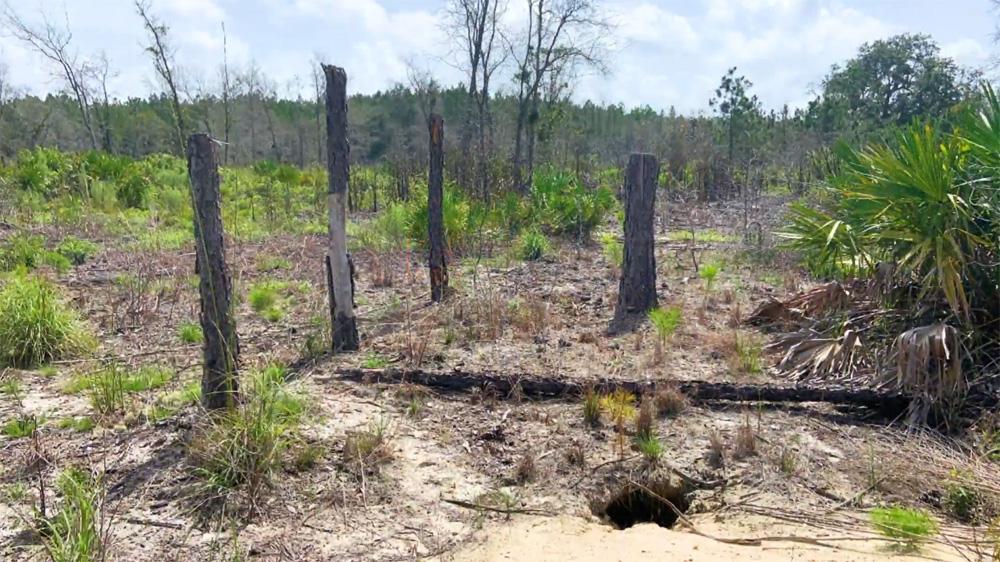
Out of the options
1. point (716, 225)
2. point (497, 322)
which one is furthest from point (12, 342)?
point (716, 225)

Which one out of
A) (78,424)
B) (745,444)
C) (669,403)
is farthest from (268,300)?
(745,444)

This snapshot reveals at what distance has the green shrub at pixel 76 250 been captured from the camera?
33.0ft

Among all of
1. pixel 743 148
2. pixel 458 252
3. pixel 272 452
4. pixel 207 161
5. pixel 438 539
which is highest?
pixel 743 148

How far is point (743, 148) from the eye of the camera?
22.3 metres

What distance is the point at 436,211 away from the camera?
25.8ft

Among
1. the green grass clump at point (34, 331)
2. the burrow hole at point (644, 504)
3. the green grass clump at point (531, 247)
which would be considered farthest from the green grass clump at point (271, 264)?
the burrow hole at point (644, 504)

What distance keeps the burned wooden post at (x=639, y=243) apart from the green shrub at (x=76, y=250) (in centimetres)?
750

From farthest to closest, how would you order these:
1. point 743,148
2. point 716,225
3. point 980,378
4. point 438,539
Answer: point 743,148 → point 716,225 → point 980,378 → point 438,539

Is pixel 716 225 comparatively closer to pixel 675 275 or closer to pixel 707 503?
pixel 675 275

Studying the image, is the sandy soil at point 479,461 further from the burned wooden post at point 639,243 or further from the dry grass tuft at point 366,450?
the burned wooden post at point 639,243

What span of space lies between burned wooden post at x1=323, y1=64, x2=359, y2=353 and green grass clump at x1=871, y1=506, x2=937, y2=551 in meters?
4.14

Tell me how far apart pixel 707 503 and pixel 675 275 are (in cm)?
597

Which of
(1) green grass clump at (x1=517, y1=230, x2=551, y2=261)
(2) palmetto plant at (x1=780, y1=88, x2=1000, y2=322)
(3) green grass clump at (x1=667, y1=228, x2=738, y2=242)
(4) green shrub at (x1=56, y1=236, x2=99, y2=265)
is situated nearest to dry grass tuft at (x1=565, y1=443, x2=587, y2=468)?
(2) palmetto plant at (x1=780, y1=88, x2=1000, y2=322)

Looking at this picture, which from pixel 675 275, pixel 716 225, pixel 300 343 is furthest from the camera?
pixel 716 225
